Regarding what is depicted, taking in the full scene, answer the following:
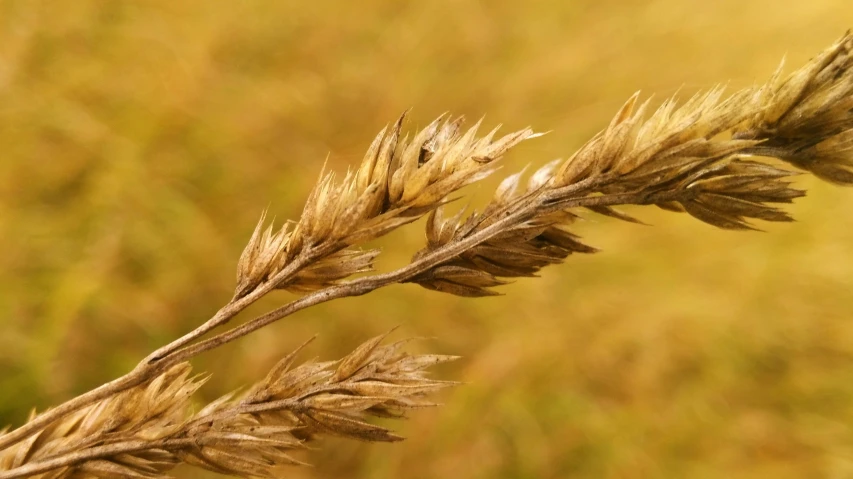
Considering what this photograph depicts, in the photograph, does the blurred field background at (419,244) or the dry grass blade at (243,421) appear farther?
the blurred field background at (419,244)

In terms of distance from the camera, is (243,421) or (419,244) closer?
(243,421)

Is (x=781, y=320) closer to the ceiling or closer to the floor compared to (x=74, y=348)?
closer to the floor

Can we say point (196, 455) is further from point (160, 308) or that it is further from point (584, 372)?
point (584, 372)

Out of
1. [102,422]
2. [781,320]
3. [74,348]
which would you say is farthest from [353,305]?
[781,320]

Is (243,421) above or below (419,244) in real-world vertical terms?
below

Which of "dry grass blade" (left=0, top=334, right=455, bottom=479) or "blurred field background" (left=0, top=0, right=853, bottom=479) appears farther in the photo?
"blurred field background" (left=0, top=0, right=853, bottom=479)

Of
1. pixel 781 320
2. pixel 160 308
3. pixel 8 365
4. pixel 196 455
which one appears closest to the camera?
pixel 196 455

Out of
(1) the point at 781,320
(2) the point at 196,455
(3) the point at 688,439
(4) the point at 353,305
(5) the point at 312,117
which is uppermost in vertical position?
(5) the point at 312,117

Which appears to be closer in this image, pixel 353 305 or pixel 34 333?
pixel 34 333
